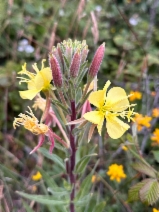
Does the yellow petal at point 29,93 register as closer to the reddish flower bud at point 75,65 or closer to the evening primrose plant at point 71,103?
the evening primrose plant at point 71,103

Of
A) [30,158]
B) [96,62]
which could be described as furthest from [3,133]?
[96,62]

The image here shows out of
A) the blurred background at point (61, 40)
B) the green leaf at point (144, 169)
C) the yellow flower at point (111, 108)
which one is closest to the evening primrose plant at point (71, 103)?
the yellow flower at point (111, 108)

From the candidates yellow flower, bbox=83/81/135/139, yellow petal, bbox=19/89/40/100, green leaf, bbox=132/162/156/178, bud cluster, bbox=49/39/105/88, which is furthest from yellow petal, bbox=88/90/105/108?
green leaf, bbox=132/162/156/178

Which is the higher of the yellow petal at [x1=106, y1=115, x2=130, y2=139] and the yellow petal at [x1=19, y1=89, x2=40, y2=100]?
the yellow petal at [x1=19, y1=89, x2=40, y2=100]

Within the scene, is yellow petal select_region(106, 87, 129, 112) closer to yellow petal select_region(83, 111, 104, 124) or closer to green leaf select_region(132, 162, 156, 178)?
yellow petal select_region(83, 111, 104, 124)

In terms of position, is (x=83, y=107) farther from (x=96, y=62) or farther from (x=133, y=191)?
(x=133, y=191)
